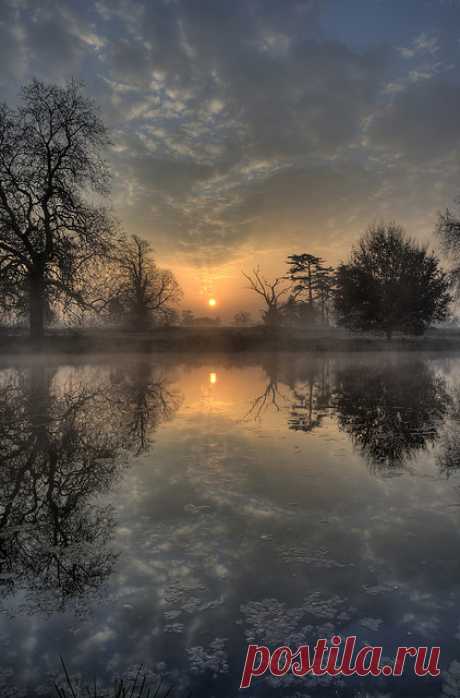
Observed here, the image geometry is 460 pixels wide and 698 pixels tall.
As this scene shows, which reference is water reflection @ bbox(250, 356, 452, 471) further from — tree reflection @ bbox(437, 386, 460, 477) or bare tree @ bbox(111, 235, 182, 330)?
bare tree @ bbox(111, 235, 182, 330)

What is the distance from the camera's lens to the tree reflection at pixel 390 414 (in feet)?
24.3

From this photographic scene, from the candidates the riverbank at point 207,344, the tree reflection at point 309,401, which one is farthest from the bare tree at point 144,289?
the tree reflection at point 309,401

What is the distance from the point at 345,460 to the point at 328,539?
8.96 feet

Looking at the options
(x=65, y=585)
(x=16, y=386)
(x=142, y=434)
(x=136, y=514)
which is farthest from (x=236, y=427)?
(x=16, y=386)

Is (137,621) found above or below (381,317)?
below

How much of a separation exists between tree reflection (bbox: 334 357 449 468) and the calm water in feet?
0.26

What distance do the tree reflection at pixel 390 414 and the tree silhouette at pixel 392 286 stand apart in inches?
1030

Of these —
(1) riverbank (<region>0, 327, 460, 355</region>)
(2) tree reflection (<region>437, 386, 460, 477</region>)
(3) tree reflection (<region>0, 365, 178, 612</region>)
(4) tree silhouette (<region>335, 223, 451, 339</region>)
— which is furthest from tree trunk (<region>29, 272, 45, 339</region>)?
(4) tree silhouette (<region>335, 223, 451, 339</region>)

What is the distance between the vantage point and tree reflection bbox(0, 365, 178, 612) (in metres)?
3.58

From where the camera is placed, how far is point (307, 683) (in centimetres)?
252

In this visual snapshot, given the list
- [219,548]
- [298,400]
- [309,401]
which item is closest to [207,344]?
[298,400]

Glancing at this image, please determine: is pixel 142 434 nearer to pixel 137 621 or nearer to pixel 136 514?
pixel 136 514

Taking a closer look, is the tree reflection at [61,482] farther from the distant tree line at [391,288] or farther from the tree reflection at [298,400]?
the distant tree line at [391,288]

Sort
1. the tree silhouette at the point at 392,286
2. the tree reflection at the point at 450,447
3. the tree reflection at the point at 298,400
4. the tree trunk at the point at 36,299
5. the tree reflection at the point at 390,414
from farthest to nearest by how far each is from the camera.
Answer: the tree silhouette at the point at 392,286
the tree trunk at the point at 36,299
the tree reflection at the point at 298,400
the tree reflection at the point at 390,414
the tree reflection at the point at 450,447
